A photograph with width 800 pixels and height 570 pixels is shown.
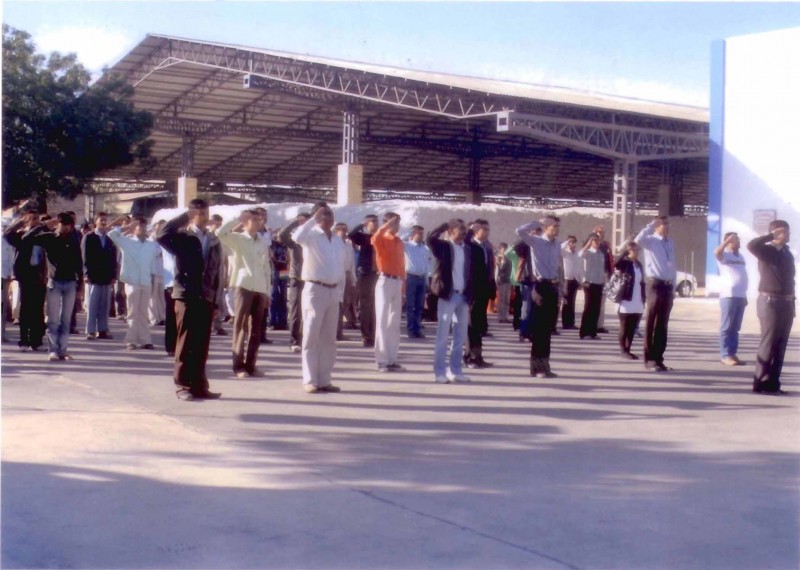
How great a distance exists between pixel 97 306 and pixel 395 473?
9.06 m

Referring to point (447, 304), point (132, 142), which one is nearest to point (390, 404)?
point (447, 304)

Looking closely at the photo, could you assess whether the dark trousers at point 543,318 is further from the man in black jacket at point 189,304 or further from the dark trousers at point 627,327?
the man in black jacket at point 189,304

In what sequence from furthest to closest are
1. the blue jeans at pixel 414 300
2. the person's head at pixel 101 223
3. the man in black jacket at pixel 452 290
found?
the blue jeans at pixel 414 300
the person's head at pixel 101 223
the man in black jacket at pixel 452 290

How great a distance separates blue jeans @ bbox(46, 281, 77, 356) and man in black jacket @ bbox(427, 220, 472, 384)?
4390 mm

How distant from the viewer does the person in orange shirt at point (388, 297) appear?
1191cm

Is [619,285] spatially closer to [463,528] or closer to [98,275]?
[98,275]

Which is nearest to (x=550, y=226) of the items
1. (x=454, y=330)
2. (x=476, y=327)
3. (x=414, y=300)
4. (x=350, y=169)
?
(x=476, y=327)

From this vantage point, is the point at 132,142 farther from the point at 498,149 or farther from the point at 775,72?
the point at 498,149

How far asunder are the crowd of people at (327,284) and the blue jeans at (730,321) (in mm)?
18

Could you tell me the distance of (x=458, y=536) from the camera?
17.6 feet

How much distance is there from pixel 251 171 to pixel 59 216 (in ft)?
134

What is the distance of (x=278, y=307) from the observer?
1731 cm

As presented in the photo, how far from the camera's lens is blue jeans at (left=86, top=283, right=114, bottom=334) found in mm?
14602

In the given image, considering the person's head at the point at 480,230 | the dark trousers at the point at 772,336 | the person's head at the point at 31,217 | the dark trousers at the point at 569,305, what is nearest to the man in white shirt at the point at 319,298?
the person's head at the point at 480,230
